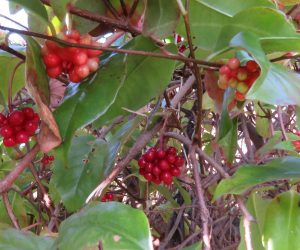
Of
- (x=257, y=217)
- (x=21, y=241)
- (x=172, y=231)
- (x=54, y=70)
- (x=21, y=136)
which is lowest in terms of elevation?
(x=172, y=231)

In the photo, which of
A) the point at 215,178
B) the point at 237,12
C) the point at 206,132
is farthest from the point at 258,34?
the point at 206,132

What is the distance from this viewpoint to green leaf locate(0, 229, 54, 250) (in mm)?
715

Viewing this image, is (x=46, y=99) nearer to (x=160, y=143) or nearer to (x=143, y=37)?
(x=143, y=37)

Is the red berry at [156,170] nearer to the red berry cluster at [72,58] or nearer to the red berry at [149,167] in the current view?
the red berry at [149,167]

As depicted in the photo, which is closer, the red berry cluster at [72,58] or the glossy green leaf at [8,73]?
the red berry cluster at [72,58]

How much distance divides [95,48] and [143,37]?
0.32 ft

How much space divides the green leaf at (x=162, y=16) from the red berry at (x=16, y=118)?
0.28 metres

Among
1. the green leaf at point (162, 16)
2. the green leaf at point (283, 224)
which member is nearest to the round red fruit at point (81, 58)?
the green leaf at point (162, 16)

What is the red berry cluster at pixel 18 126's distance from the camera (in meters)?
0.86

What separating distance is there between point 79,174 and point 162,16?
0.40 m

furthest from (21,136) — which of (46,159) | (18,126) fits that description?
(46,159)

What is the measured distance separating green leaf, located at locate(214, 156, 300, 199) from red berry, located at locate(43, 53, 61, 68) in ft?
1.02

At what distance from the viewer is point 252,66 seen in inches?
27.5

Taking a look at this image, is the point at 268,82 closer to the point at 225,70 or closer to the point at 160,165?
the point at 225,70
